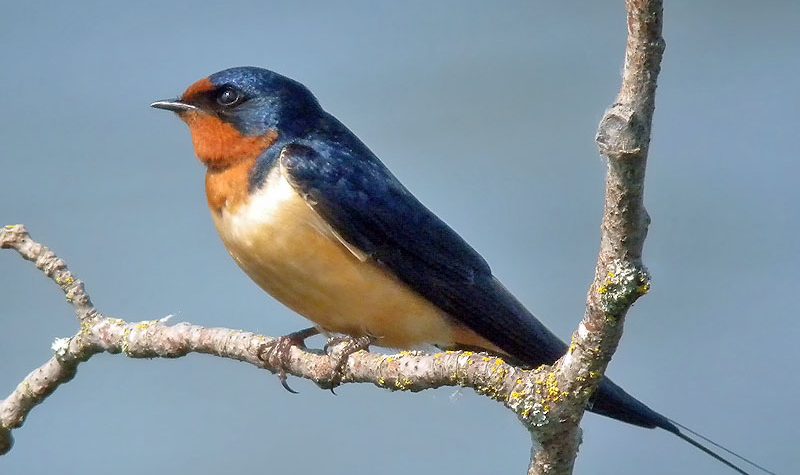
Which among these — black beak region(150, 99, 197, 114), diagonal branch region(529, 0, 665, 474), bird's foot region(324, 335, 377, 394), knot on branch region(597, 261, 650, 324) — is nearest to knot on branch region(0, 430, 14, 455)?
bird's foot region(324, 335, 377, 394)

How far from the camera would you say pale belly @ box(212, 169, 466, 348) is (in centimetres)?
210

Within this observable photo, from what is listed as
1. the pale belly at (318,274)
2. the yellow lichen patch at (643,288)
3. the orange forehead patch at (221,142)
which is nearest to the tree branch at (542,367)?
the yellow lichen patch at (643,288)

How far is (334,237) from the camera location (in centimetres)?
217

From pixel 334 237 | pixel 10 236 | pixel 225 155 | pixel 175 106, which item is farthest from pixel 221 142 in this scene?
pixel 10 236

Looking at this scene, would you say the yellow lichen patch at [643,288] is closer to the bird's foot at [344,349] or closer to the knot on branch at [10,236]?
the bird's foot at [344,349]

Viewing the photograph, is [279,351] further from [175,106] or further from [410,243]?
[175,106]

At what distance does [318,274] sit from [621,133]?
3.42 ft

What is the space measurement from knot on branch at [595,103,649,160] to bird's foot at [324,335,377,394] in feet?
2.52

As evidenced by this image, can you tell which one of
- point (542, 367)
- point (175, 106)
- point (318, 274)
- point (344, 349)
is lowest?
point (542, 367)

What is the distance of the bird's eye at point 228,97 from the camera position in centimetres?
238

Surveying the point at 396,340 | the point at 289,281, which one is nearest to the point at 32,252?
the point at 289,281

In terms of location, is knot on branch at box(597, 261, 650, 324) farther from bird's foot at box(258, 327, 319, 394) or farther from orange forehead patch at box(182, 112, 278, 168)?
orange forehead patch at box(182, 112, 278, 168)

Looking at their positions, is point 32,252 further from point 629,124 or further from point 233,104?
point 629,124

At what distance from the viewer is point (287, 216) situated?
2.13m
